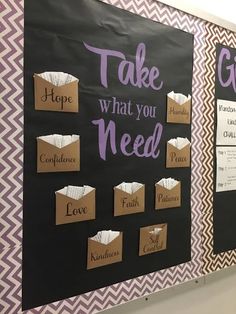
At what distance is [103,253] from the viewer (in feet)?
3.58

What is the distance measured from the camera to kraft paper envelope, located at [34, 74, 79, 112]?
942 mm

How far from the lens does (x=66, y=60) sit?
100cm

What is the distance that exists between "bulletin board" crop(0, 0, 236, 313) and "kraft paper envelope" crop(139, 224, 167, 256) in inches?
0.8

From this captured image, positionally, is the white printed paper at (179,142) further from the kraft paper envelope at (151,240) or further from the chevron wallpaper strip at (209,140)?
the kraft paper envelope at (151,240)

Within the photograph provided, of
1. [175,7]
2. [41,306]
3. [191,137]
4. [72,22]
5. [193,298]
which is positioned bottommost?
[193,298]

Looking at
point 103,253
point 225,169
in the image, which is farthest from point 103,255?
point 225,169

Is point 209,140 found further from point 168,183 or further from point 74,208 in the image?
point 74,208

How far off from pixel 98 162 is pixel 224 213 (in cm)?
68

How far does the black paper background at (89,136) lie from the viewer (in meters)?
0.94

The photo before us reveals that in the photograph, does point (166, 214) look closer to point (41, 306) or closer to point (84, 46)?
point (41, 306)

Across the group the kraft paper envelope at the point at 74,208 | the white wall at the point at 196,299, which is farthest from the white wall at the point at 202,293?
the kraft paper envelope at the point at 74,208

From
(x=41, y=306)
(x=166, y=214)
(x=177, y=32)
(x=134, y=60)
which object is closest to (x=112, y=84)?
(x=134, y=60)

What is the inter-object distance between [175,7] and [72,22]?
439 mm

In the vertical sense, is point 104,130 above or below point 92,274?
above
